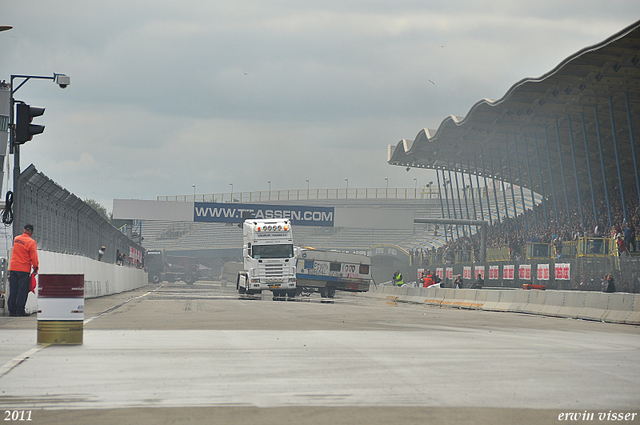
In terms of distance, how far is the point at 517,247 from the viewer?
44031mm

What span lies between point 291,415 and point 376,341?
616 centimetres

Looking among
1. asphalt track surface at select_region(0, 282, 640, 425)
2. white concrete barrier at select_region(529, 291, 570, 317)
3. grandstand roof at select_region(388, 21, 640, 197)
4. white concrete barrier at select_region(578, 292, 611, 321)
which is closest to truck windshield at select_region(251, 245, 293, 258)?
Result: white concrete barrier at select_region(529, 291, 570, 317)

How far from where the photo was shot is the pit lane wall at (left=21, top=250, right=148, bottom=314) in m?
19.4

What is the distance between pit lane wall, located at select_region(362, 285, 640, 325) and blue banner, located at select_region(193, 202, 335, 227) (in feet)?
77.7

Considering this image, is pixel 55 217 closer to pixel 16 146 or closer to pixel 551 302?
pixel 16 146

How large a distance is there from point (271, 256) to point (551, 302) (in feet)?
49.0

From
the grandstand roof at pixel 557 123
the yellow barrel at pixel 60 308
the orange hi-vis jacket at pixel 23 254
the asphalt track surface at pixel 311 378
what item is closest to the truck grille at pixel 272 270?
the grandstand roof at pixel 557 123

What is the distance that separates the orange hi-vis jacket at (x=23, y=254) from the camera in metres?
15.8

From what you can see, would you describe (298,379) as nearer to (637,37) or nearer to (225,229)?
(637,37)

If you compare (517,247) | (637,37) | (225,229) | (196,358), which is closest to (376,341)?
(196,358)

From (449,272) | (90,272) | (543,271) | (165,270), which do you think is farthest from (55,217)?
(165,270)

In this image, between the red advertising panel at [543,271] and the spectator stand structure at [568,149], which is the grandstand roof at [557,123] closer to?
the spectator stand structure at [568,149]

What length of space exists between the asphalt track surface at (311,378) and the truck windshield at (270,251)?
→ 23220mm

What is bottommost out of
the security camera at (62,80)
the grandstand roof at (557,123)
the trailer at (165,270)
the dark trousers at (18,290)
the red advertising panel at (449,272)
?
Result: the dark trousers at (18,290)
